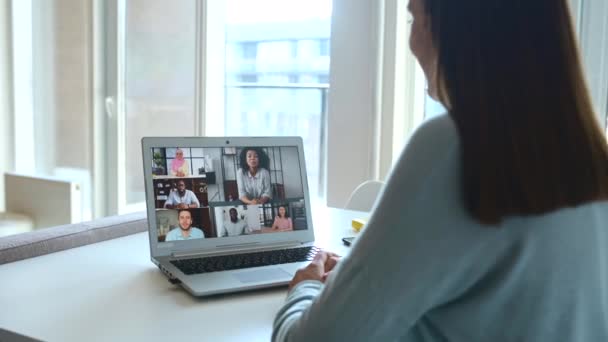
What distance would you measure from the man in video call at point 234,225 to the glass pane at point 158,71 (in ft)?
8.28

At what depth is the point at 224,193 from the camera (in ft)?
4.47

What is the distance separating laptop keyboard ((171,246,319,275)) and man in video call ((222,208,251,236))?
0.07 meters

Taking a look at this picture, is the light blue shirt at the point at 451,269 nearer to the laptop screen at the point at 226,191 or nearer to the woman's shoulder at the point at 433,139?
the woman's shoulder at the point at 433,139

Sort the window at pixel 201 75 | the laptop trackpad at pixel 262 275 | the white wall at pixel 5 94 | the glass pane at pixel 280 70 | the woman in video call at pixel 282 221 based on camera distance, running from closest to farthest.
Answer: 1. the laptop trackpad at pixel 262 275
2. the woman in video call at pixel 282 221
3. the glass pane at pixel 280 70
4. the window at pixel 201 75
5. the white wall at pixel 5 94

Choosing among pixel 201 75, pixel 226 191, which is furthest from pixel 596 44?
pixel 201 75

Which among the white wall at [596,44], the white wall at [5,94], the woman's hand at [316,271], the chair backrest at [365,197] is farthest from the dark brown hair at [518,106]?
the white wall at [5,94]

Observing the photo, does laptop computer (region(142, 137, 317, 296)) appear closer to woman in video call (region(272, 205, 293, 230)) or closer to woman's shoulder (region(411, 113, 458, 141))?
woman in video call (region(272, 205, 293, 230))

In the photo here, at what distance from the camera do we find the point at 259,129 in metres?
3.83

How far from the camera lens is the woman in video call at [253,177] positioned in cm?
139

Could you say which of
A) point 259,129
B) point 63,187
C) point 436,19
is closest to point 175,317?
point 436,19

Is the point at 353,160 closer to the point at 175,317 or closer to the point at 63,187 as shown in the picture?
the point at 63,187

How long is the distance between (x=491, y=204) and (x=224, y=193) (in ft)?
2.63

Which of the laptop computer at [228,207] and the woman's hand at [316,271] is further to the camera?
the laptop computer at [228,207]

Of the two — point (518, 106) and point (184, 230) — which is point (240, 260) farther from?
point (518, 106)
